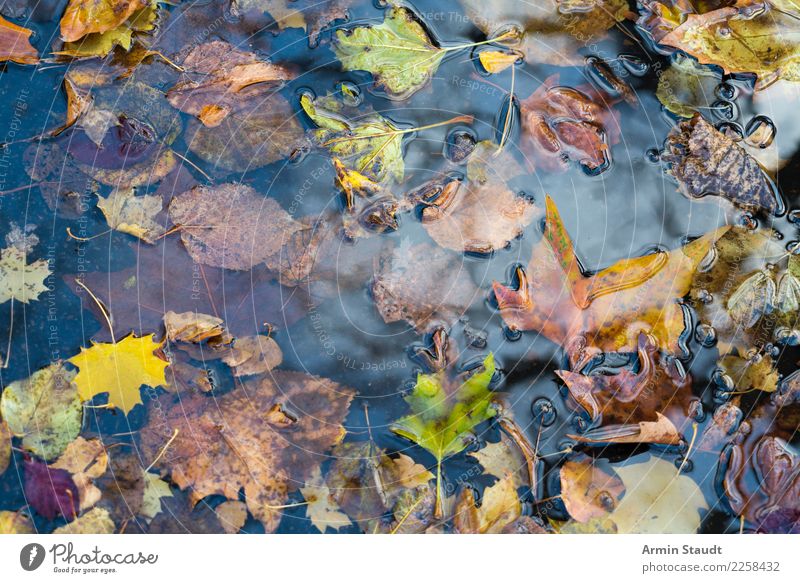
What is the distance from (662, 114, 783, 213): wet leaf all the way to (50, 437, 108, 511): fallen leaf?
1.57 meters

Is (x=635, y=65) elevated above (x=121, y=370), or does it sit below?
above

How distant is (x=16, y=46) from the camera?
128 cm

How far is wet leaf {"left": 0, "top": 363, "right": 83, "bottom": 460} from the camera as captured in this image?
4.12 feet

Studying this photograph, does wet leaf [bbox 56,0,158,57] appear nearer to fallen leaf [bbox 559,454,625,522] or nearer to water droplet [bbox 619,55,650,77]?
water droplet [bbox 619,55,650,77]

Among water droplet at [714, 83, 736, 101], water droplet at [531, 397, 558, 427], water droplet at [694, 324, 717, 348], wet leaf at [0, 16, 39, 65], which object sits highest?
wet leaf at [0, 16, 39, 65]

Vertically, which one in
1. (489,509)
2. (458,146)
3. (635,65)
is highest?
(635,65)

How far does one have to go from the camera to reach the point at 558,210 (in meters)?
1.28

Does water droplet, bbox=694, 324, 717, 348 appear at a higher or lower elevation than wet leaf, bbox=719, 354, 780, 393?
higher

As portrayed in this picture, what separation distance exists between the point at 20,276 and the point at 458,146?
3.68 feet

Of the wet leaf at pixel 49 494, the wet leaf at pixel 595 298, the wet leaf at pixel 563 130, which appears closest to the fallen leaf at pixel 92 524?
the wet leaf at pixel 49 494

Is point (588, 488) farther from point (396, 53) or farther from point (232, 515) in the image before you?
point (396, 53)

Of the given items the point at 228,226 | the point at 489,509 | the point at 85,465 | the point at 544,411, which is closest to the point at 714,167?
the point at 544,411

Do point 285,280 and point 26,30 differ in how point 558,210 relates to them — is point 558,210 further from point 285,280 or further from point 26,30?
point 26,30

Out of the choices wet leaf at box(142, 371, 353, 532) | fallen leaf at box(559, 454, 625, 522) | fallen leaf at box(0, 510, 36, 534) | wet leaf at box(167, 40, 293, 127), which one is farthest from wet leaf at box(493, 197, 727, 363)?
fallen leaf at box(0, 510, 36, 534)
